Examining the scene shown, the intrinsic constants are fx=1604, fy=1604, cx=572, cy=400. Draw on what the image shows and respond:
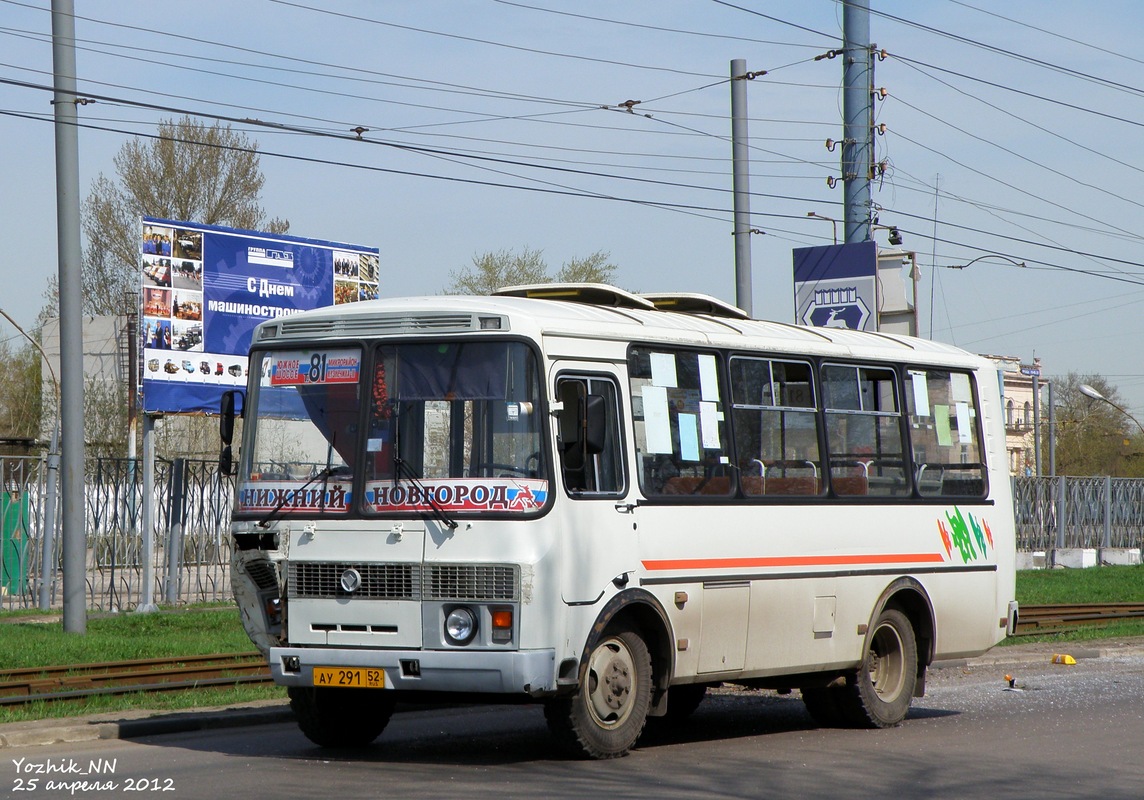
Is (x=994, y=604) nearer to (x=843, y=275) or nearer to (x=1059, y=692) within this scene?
(x=1059, y=692)

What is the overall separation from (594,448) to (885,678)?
4.40 m

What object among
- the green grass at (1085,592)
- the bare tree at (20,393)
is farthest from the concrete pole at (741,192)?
the bare tree at (20,393)

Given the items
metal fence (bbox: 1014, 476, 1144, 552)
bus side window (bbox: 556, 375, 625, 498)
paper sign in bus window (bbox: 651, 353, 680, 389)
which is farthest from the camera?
metal fence (bbox: 1014, 476, 1144, 552)

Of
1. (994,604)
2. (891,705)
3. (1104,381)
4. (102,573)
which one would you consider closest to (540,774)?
(891,705)

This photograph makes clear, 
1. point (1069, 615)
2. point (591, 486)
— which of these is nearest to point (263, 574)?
point (591, 486)

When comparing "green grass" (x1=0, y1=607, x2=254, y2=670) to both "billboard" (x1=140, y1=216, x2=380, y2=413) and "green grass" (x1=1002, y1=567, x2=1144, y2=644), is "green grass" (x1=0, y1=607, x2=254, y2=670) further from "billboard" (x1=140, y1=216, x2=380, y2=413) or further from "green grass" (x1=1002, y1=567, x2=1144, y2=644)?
"green grass" (x1=1002, y1=567, x2=1144, y2=644)

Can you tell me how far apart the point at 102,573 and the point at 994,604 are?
13.8 meters

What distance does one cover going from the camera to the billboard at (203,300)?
77.4 feet

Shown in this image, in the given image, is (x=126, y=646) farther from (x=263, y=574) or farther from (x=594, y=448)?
(x=594, y=448)

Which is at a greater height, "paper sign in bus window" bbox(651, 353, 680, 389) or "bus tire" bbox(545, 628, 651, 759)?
"paper sign in bus window" bbox(651, 353, 680, 389)

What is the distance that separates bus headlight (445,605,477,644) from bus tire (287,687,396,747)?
1.17m

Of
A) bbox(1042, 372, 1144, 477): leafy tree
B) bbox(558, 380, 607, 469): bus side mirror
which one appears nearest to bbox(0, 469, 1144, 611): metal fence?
bbox(558, 380, 607, 469): bus side mirror

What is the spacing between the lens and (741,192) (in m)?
21.0

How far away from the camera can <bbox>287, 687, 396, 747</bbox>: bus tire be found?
10758mm
